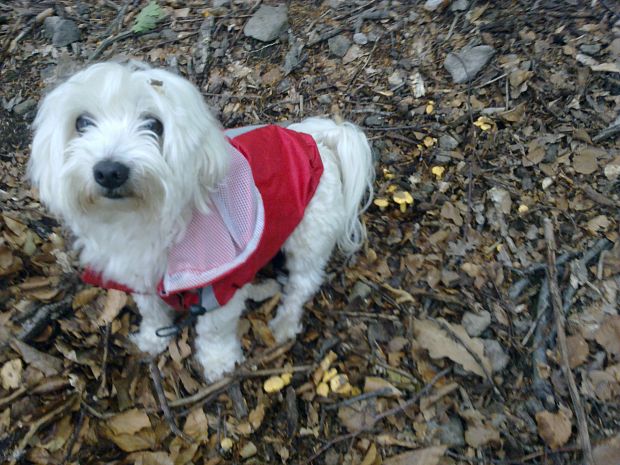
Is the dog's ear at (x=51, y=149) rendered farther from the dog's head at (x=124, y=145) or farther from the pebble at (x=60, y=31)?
the pebble at (x=60, y=31)

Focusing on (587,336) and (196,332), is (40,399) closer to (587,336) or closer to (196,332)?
(196,332)

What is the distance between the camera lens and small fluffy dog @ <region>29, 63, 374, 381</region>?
6.75 feet

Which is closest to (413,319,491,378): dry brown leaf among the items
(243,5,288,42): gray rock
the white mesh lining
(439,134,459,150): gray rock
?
the white mesh lining

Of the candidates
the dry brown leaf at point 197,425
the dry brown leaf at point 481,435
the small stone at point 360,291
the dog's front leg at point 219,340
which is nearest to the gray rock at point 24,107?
the dog's front leg at point 219,340

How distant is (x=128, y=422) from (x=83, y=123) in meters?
1.57

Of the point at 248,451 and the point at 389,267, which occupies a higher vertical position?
the point at 389,267

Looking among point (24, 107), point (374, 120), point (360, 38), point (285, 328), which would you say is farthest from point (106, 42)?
point (285, 328)

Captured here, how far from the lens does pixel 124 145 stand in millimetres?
2039

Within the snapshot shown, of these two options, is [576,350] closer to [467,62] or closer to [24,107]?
[467,62]

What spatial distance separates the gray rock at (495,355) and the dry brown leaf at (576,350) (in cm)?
34

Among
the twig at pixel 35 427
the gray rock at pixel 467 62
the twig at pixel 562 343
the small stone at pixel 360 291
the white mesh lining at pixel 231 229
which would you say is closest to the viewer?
the white mesh lining at pixel 231 229

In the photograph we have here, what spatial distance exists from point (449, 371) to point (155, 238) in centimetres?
181

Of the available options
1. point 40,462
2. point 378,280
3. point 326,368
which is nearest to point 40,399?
point 40,462

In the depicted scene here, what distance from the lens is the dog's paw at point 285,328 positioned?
316 centimetres
